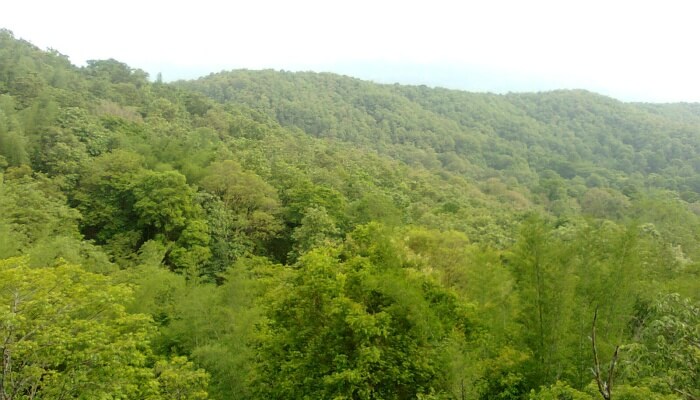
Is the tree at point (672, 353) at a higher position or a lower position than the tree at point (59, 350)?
higher

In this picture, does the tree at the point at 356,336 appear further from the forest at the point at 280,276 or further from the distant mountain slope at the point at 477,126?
the distant mountain slope at the point at 477,126

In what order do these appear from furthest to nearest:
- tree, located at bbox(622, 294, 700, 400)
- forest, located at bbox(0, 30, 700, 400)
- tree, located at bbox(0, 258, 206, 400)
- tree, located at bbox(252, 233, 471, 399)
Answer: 1. tree, located at bbox(252, 233, 471, 399)
2. forest, located at bbox(0, 30, 700, 400)
3. tree, located at bbox(0, 258, 206, 400)
4. tree, located at bbox(622, 294, 700, 400)

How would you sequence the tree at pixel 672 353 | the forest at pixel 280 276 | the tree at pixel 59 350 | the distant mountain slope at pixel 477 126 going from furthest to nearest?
the distant mountain slope at pixel 477 126 → the forest at pixel 280 276 → the tree at pixel 59 350 → the tree at pixel 672 353

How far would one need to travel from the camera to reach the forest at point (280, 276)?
8.43 m

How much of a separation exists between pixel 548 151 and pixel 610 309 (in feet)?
317

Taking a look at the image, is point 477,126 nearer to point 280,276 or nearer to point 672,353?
point 280,276

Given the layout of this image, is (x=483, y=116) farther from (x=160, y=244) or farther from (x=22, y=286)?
(x=22, y=286)

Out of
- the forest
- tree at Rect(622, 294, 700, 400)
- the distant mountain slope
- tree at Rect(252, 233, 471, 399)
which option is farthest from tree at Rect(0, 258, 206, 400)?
the distant mountain slope

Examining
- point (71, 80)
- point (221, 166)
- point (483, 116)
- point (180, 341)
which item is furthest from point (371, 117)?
point (180, 341)

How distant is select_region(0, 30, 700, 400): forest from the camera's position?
27.7 ft

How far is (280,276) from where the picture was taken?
18.8 meters

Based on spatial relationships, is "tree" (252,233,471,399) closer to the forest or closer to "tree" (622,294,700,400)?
the forest

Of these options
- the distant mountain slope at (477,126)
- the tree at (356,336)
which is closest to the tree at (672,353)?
the tree at (356,336)

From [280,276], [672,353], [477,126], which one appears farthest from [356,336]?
[477,126]
